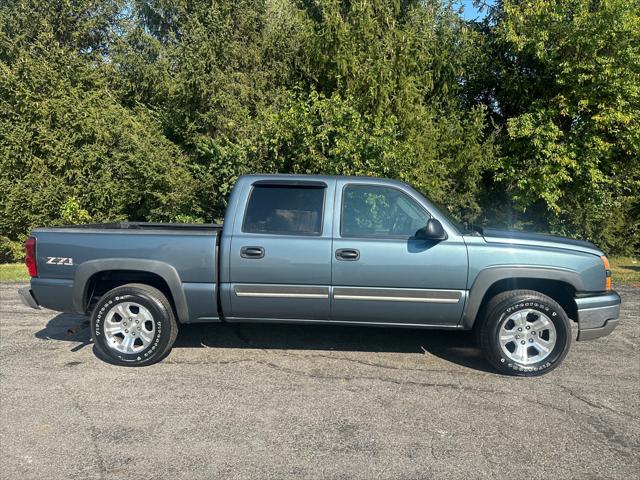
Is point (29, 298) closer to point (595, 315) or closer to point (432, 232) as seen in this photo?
point (432, 232)

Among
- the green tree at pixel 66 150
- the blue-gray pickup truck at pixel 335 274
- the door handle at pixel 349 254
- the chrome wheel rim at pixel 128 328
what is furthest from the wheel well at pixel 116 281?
the green tree at pixel 66 150

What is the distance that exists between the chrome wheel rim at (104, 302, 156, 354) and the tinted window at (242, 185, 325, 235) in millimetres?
1286

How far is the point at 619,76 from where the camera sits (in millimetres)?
9914

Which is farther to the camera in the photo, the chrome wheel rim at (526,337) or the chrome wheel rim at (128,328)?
the chrome wheel rim at (128,328)

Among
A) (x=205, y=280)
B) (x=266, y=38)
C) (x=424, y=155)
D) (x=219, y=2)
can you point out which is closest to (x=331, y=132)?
(x=424, y=155)

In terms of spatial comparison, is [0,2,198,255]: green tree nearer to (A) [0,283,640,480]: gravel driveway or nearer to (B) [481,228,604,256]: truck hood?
(A) [0,283,640,480]: gravel driveway

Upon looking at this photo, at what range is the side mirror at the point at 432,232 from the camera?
454cm

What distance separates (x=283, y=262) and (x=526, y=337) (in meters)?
2.35

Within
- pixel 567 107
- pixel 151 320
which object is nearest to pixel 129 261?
pixel 151 320

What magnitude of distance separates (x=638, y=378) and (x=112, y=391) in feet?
15.5

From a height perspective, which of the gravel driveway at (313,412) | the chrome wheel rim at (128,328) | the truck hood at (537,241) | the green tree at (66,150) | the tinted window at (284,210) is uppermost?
the green tree at (66,150)

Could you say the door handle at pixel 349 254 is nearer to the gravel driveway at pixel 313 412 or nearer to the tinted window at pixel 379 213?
the tinted window at pixel 379 213

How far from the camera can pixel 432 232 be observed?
4523mm

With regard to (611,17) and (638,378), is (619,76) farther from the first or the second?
(638,378)
